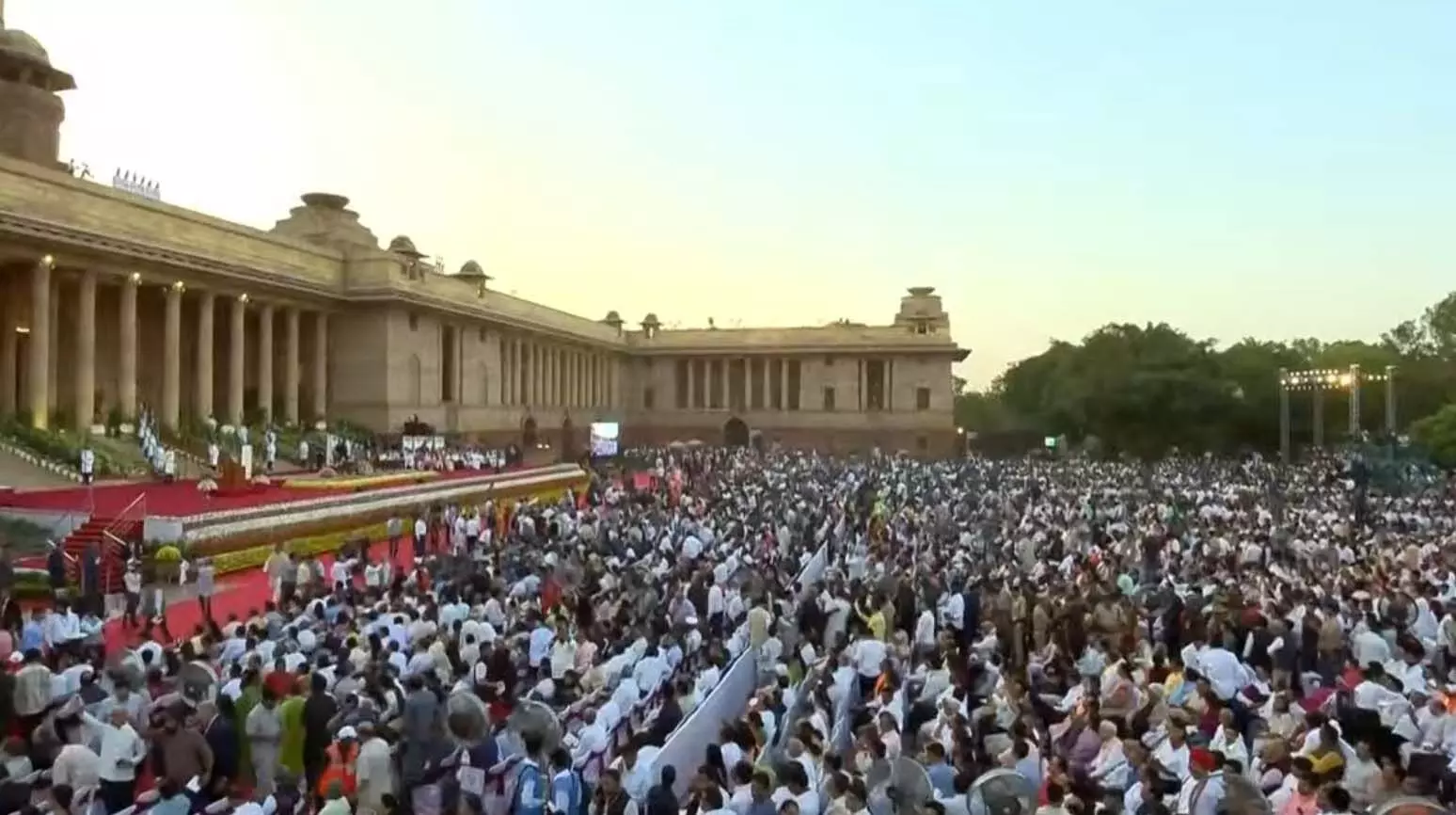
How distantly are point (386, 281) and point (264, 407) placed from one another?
283 inches

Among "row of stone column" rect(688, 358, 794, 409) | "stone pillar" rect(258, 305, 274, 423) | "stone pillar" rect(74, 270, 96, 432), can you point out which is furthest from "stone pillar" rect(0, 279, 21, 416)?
"row of stone column" rect(688, 358, 794, 409)

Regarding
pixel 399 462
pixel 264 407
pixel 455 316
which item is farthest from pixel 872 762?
pixel 455 316

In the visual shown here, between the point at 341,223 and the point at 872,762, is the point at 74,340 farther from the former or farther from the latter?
the point at 872,762

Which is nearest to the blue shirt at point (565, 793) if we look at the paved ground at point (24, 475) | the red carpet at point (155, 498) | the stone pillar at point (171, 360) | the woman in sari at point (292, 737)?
the woman in sari at point (292, 737)

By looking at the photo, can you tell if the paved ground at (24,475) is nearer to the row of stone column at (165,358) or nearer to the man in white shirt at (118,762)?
the row of stone column at (165,358)

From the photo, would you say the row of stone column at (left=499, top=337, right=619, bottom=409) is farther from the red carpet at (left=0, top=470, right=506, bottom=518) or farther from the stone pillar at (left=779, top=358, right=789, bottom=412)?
the red carpet at (left=0, top=470, right=506, bottom=518)

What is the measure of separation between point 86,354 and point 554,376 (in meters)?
32.4

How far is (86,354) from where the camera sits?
31703 mm

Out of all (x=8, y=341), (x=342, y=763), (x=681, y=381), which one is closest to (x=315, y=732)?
(x=342, y=763)

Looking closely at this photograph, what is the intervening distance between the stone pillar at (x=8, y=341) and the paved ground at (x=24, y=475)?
4.70m

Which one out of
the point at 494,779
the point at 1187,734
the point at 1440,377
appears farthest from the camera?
the point at 1440,377

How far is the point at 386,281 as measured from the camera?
146ft

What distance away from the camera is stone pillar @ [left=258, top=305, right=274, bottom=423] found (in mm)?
40188

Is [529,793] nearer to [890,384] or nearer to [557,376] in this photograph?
[557,376]
